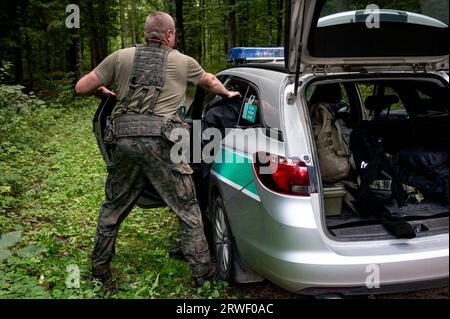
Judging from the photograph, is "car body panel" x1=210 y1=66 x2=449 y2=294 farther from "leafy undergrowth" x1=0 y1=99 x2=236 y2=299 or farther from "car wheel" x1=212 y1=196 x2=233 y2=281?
"leafy undergrowth" x1=0 y1=99 x2=236 y2=299

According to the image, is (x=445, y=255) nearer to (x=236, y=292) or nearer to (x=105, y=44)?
(x=236, y=292)

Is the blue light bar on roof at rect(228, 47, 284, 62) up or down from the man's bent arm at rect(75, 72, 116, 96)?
up

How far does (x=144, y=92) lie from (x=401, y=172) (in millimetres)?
2306

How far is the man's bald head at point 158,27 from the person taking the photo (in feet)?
11.8

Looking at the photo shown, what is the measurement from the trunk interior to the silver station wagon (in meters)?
0.01

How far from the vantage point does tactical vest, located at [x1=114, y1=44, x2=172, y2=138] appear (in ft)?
11.5

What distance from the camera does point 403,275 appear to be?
→ 8.84 ft

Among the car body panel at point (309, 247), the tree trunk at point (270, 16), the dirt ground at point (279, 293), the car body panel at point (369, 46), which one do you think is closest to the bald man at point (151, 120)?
the dirt ground at point (279, 293)

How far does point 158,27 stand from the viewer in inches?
141

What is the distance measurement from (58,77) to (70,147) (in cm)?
1644

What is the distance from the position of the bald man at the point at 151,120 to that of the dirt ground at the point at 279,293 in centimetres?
38

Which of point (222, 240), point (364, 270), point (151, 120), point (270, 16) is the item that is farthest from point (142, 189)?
point (270, 16)

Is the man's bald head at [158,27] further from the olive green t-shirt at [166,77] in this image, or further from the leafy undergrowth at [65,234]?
the leafy undergrowth at [65,234]

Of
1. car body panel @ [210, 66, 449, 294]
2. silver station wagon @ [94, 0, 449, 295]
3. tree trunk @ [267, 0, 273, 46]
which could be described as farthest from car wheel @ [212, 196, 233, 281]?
tree trunk @ [267, 0, 273, 46]
